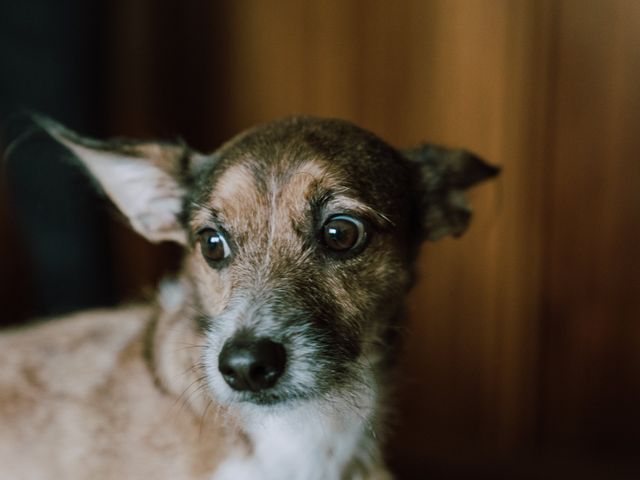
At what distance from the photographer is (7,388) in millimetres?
1645

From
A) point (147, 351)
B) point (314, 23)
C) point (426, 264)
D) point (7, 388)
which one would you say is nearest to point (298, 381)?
point (147, 351)

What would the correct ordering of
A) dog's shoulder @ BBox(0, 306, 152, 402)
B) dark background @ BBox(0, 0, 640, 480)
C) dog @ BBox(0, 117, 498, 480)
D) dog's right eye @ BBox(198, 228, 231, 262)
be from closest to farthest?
dog @ BBox(0, 117, 498, 480) < dog's right eye @ BBox(198, 228, 231, 262) < dog's shoulder @ BBox(0, 306, 152, 402) < dark background @ BBox(0, 0, 640, 480)

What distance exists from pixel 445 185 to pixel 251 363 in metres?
0.67

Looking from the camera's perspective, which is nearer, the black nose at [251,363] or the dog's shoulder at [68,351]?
the black nose at [251,363]

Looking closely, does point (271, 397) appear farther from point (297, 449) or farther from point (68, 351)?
point (68, 351)

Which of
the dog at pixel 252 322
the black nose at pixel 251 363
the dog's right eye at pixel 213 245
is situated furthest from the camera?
the dog's right eye at pixel 213 245

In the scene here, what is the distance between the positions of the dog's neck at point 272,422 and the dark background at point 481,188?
27.7 inches

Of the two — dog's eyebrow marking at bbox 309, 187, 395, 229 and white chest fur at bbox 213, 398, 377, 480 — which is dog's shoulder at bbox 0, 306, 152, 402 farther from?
dog's eyebrow marking at bbox 309, 187, 395, 229

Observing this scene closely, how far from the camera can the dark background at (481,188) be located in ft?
7.39

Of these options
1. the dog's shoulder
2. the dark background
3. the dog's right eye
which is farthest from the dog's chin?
the dark background

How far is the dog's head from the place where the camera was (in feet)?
4.39

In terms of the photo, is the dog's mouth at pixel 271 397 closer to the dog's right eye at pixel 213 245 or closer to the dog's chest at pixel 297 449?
the dog's chest at pixel 297 449

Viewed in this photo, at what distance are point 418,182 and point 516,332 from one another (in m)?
1.16

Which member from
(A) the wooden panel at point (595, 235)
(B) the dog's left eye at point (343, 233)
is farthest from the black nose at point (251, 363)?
(A) the wooden panel at point (595, 235)
